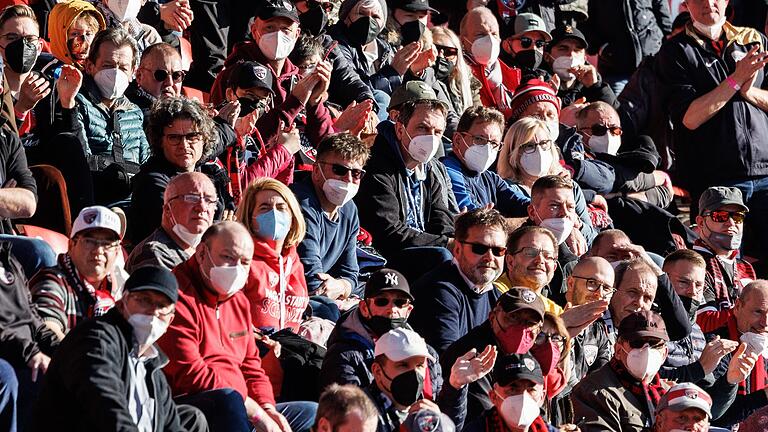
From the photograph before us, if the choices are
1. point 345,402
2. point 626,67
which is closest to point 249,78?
point 345,402

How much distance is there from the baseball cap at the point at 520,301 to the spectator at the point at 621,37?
22.5ft

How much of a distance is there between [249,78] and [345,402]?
139 inches

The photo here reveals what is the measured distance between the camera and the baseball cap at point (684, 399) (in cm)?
873

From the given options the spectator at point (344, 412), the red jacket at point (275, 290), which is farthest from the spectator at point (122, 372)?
the red jacket at point (275, 290)

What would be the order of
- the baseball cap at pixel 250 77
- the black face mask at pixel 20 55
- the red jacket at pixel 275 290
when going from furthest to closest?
1. the baseball cap at pixel 250 77
2. the black face mask at pixel 20 55
3. the red jacket at pixel 275 290

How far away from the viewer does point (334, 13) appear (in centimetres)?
1301

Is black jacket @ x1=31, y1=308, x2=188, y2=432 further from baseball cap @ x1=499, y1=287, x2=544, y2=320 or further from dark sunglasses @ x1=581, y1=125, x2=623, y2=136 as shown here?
dark sunglasses @ x1=581, y1=125, x2=623, y2=136

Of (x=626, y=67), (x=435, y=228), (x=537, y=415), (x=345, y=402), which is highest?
(x=345, y=402)

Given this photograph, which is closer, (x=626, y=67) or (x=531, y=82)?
(x=531, y=82)

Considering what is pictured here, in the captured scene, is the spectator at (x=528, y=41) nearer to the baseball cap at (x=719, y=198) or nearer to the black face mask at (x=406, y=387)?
the baseball cap at (x=719, y=198)

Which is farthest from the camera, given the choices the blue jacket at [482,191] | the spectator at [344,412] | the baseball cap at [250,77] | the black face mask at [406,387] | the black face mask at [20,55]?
the blue jacket at [482,191]

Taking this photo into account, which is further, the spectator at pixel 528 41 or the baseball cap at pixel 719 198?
the spectator at pixel 528 41

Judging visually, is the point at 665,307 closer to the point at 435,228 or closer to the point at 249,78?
the point at 435,228

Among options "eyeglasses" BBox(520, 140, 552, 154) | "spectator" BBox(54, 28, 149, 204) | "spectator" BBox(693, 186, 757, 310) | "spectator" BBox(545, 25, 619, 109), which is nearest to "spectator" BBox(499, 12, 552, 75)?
"spectator" BBox(545, 25, 619, 109)
